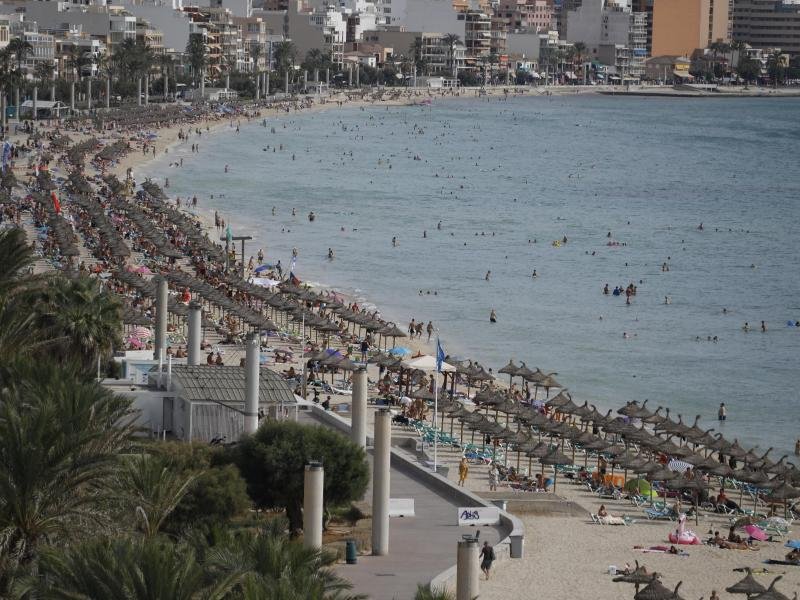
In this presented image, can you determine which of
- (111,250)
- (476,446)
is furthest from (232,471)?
(111,250)

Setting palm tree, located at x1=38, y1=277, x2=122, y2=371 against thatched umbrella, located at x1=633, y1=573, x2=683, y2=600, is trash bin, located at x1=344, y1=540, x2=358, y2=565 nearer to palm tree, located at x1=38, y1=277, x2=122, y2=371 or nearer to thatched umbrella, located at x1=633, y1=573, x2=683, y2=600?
thatched umbrella, located at x1=633, y1=573, x2=683, y2=600

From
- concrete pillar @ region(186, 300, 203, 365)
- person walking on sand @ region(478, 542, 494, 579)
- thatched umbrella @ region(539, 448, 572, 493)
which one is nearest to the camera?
person walking on sand @ region(478, 542, 494, 579)

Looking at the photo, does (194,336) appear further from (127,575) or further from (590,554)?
(127,575)

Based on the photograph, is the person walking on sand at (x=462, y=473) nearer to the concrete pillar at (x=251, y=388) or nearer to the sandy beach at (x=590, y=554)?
the sandy beach at (x=590, y=554)

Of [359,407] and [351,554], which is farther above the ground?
[359,407]

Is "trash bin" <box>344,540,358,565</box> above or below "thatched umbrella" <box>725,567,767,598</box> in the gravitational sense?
above

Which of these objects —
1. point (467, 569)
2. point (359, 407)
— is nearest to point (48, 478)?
point (467, 569)

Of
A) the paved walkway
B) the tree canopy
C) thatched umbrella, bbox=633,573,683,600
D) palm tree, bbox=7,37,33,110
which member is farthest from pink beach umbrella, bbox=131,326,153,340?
palm tree, bbox=7,37,33,110

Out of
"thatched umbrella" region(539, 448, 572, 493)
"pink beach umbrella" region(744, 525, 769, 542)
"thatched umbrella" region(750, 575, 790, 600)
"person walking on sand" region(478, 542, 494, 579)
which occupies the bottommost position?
"pink beach umbrella" region(744, 525, 769, 542)
